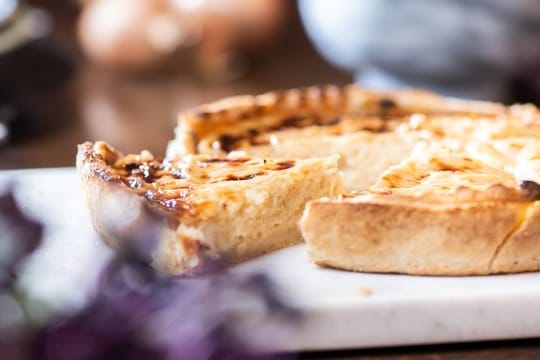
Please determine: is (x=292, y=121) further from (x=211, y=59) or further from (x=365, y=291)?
(x=211, y=59)

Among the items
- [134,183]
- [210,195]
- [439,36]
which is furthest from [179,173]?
[439,36]

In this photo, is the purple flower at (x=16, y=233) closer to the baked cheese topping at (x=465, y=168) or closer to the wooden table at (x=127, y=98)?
the baked cheese topping at (x=465, y=168)

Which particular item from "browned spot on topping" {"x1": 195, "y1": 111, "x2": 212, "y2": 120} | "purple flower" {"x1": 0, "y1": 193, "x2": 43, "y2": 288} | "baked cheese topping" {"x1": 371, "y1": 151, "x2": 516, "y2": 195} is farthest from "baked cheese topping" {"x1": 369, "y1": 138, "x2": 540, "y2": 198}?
"purple flower" {"x1": 0, "y1": 193, "x2": 43, "y2": 288}

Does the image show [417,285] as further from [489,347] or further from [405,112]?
[405,112]

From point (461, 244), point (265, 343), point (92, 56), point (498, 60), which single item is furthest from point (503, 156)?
point (92, 56)

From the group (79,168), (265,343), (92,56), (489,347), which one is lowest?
(489,347)

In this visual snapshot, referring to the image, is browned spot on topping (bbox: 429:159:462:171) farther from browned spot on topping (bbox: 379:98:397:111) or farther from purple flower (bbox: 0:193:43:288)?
purple flower (bbox: 0:193:43:288)
